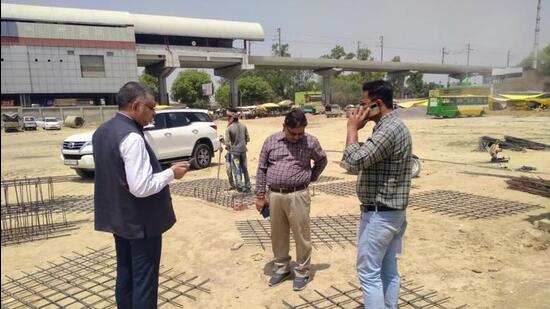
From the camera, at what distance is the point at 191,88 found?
65625 mm

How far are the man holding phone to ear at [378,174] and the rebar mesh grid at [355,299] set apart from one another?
2.84ft

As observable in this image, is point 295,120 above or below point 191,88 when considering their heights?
above

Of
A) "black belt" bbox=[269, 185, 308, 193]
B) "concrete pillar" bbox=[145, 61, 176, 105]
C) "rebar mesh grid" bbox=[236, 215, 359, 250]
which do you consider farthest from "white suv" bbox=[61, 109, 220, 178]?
"concrete pillar" bbox=[145, 61, 176, 105]

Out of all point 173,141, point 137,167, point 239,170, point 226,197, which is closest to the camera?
point 137,167

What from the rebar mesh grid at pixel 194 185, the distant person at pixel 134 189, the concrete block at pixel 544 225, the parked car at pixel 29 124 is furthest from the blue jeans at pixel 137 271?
the parked car at pixel 29 124

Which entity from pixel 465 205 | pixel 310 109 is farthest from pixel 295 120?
pixel 310 109

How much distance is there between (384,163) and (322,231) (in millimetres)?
3239

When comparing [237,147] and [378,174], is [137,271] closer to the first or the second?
[378,174]

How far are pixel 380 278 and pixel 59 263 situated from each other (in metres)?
3.91

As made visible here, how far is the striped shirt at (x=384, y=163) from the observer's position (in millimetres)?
2795

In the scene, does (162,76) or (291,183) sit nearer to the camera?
(291,183)

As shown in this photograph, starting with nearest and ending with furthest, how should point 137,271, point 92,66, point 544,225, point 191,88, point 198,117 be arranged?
point 137,271 < point 544,225 < point 198,117 < point 92,66 < point 191,88

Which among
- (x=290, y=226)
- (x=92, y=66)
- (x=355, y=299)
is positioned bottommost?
(x=355, y=299)

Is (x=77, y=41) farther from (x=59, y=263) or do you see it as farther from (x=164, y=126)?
(x=59, y=263)
